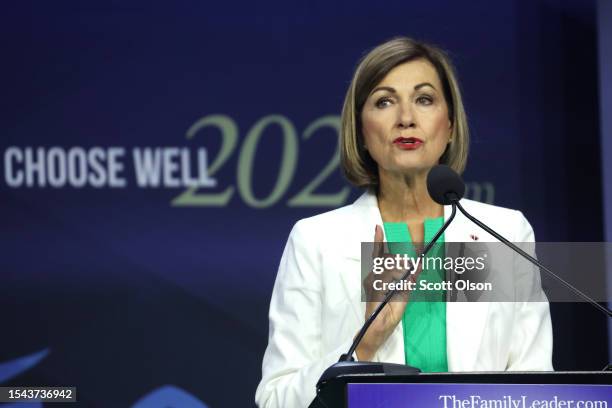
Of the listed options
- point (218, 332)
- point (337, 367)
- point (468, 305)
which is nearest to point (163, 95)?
point (218, 332)

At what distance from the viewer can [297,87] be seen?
3939 millimetres

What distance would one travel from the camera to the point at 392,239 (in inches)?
102

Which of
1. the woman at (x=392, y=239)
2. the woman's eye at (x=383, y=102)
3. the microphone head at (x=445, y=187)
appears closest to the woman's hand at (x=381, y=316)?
the woman at (x=392, y=239)

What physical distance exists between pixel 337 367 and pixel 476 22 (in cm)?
256

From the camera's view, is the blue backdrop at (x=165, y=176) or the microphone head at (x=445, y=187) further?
the blue backdrop at (x=165, y=176)

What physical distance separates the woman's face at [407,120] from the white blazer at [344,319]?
0.18 m

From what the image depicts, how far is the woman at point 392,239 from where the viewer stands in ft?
7.80

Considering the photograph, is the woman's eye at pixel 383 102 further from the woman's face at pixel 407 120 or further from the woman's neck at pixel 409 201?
the woman's neck at pixel 409 201

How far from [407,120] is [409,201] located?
210 mm

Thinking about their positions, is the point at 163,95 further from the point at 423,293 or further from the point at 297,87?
the point at 423,293

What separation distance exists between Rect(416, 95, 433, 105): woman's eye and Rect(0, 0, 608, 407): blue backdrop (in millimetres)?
1294

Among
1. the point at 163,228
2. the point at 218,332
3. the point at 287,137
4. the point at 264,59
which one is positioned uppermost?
the point at 264,59

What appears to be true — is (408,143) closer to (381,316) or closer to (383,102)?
(383,102)

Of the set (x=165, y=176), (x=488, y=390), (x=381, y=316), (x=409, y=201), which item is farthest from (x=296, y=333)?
(x=165, y=176)
